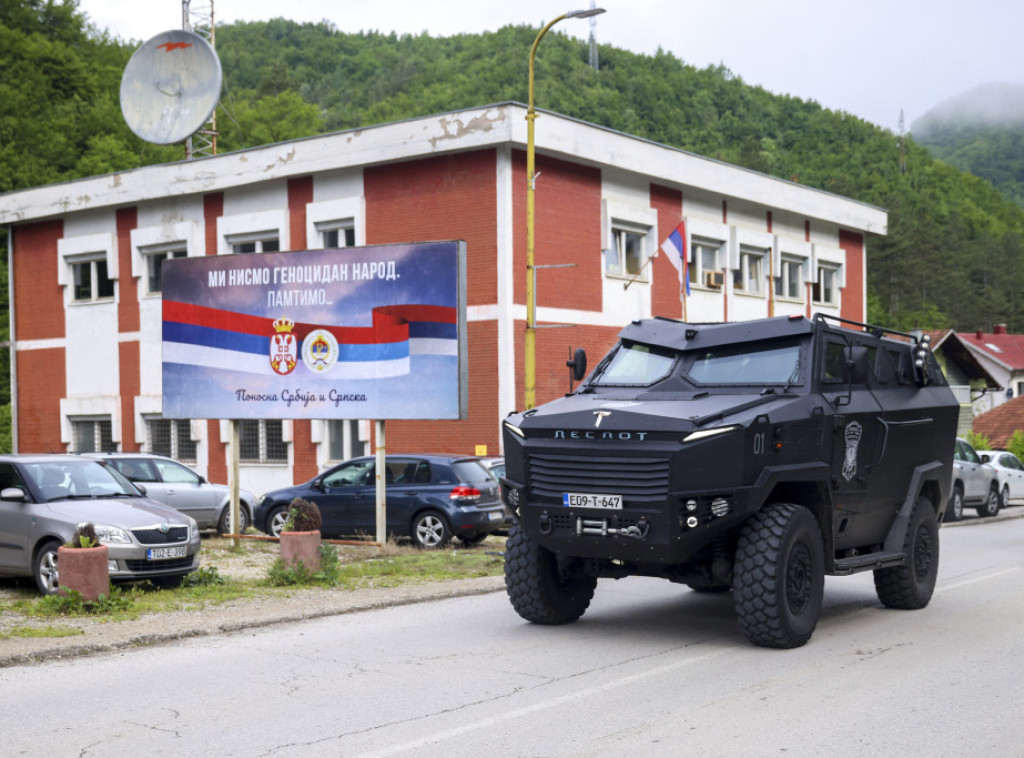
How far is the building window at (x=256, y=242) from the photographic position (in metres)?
29.4

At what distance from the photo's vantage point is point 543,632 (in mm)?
9922

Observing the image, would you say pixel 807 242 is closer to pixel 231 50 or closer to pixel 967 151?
pixel 231 50

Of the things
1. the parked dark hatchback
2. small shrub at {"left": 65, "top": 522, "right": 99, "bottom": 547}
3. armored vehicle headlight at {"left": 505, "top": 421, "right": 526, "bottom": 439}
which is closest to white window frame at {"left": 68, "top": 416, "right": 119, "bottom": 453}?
the parked dark hatchback

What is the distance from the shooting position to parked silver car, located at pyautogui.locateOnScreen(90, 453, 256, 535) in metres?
19.7

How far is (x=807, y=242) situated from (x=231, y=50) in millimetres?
60098

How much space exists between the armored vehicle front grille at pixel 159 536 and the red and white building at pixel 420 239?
42.2 feet

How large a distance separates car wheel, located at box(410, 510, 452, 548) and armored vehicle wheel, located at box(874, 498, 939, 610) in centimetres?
787

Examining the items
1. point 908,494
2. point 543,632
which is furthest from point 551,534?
point 908,494

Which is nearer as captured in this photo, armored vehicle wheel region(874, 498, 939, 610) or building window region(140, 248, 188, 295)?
armored vehicle wheel region(874, 498, 939, 610)

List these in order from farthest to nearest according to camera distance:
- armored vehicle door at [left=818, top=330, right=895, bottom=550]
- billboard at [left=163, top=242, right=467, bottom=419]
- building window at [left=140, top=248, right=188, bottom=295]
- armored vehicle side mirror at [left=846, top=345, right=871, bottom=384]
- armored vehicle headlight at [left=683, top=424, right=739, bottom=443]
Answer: building window at [left=140, top=248, right=188, bottom=295] < billboard at [left=163, top=242, right=467, bottom=419] < armored vehicle side mirror at [left=846, top=345, right=871, bottom=384] < armored vehicle door at [left=818, top=330, right=895, bottom=550] < armored vehicle headlight at [left=683, top=424, right=739, bottom=443]

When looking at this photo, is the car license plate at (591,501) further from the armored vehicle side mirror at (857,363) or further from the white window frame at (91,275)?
the white window frame at (91,275)

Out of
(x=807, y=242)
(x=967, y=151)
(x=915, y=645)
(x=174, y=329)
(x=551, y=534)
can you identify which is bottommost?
(x=915, y=645)

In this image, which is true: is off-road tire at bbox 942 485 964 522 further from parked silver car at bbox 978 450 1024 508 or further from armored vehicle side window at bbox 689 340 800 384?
armored vehicle side window at bbox 689 340 800 384

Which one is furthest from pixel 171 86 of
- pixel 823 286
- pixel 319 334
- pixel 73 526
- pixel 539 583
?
pixel 539 583
